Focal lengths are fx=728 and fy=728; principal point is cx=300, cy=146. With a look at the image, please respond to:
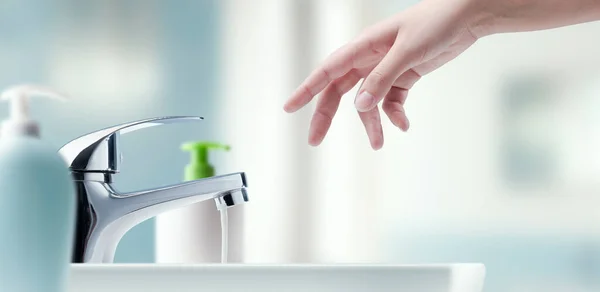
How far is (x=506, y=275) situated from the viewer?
1484mm

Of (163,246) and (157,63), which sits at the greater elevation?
(157,63)

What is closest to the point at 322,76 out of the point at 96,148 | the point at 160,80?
the point at 96,148

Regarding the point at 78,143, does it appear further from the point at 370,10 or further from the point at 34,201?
the point at 370,10

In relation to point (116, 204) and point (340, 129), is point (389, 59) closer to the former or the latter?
point (116, 204)

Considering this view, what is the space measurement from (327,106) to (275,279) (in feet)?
1.08

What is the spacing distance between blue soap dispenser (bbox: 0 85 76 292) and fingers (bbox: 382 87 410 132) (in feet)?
1.72

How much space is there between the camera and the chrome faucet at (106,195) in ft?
2.41

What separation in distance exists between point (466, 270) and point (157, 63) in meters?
1.00

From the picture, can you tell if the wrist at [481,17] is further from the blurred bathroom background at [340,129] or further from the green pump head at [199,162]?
the blurred bathroom background at [340,129]

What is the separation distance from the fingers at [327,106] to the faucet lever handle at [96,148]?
0.16m

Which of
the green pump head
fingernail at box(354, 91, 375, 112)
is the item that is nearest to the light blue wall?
the green pump head

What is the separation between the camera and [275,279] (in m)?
0.56

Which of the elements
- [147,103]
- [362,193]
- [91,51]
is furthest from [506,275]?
[91,51]

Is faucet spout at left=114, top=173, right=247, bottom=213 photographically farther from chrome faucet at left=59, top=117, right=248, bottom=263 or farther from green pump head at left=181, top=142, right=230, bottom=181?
green pump head at left=181, top=142, right=230, bottom=181
